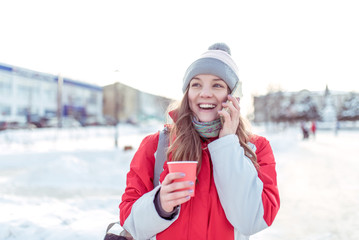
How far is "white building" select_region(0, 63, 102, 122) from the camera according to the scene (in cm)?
4044

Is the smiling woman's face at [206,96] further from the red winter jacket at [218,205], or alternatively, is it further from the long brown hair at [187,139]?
the red winter jacket at [218,205]

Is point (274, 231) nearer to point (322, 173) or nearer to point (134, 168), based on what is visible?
point (134, 168)

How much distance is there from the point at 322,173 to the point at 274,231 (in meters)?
5.03

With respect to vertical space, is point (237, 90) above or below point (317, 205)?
above

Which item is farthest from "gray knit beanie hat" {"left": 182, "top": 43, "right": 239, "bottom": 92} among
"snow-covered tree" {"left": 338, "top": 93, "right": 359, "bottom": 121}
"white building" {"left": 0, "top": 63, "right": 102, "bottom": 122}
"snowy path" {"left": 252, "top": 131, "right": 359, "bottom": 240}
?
"snow-covered tree" {"left": 338, "top": 93, "right": 359, "bottom": 121}

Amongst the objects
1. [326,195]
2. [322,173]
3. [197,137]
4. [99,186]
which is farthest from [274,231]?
[322,173]

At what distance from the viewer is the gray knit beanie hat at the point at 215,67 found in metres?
1.69

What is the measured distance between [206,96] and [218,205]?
0.59m

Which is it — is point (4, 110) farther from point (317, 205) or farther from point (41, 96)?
point (317, 205)

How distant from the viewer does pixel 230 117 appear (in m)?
1.57

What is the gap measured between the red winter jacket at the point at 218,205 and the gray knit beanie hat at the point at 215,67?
404 millimetres

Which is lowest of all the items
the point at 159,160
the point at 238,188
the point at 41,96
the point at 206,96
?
the point at 238,188

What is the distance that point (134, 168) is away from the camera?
63.1 inches

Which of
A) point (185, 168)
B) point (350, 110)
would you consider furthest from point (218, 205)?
point (350, 110)
